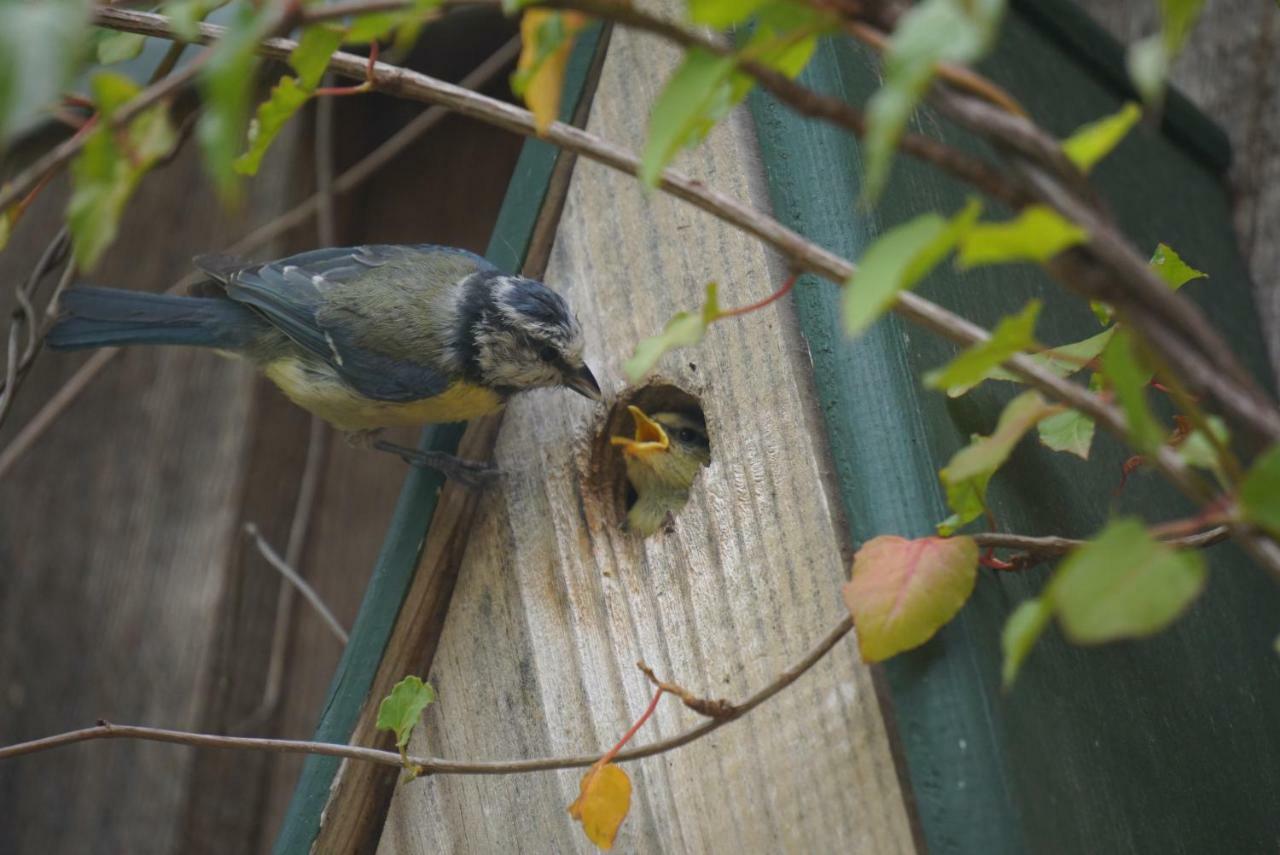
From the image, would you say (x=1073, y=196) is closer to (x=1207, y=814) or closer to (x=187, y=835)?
(x=1207, y=814)

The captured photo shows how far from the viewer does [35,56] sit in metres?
0.65

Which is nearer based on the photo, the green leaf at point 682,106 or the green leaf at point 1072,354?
the green leaf at point 682,106

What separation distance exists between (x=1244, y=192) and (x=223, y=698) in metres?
1.94

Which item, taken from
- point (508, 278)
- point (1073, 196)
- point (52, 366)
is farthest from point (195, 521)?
point (1073, 196)

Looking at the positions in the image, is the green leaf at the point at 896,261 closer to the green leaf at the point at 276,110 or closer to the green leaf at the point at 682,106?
the green leaf at the point at 682,106

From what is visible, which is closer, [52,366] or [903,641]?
[903,641]

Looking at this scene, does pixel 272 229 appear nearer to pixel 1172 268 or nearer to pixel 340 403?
pixel 340 403

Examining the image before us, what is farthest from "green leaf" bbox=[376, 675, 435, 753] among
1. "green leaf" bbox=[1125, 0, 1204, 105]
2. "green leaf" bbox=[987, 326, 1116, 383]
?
"green leaf" bbox=[1125, 0, 1204, 105]

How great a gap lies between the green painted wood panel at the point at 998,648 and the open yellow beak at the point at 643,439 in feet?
1.33

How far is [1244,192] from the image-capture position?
2.47 meters

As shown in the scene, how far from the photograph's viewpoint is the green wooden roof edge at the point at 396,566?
166cm

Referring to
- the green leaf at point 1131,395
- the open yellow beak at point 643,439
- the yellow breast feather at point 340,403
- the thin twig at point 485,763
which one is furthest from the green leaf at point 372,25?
the yellow breast feather at point 340,403

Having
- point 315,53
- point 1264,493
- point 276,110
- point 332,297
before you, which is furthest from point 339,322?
point 1264,493

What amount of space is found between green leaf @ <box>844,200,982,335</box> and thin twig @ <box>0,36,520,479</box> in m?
1.61
